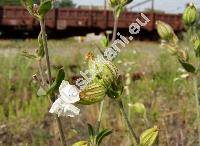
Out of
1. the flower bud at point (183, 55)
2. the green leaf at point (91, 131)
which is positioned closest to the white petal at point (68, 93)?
the green leaf at point (91, 131)

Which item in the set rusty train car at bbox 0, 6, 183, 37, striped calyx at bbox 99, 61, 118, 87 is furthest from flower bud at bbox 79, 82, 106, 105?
rusty train car at bbox 0, 6, 183, 37

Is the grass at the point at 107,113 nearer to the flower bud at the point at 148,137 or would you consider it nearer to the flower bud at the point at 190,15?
the flower bud at the point at 190,15

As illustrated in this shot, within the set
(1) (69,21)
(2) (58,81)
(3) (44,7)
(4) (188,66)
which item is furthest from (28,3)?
(1) (69,21)

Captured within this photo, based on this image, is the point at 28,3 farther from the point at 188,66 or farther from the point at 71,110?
the point at 188,66

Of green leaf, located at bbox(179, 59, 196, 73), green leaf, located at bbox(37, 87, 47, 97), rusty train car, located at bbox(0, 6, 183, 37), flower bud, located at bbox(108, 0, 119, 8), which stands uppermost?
flower bud, located at bbox(108, 0, 119, 8)

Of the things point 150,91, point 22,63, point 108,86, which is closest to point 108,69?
point 108,86

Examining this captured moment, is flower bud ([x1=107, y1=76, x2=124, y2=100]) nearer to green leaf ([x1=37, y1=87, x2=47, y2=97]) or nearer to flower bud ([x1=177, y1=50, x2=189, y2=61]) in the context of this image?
Answer: green leaf ([x1=37, y1=87, x2=47, y2=97])

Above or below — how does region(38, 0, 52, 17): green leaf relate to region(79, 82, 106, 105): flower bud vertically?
above
